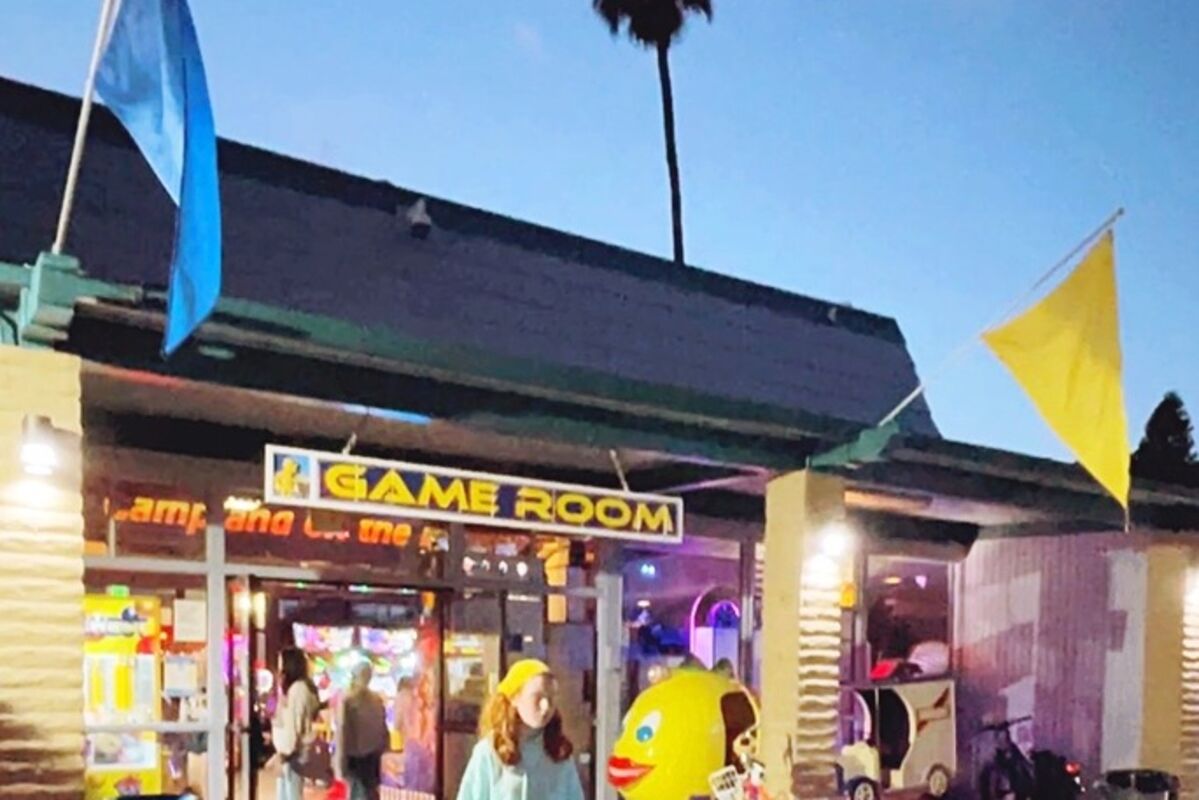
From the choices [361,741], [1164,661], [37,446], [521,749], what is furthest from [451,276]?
[1164,661]

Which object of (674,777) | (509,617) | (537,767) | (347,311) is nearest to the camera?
(537,767)

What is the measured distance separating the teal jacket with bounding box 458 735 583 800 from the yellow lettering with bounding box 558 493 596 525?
1976 mm

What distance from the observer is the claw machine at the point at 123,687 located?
406 inches

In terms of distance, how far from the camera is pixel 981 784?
605 inches

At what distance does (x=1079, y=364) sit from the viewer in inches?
374

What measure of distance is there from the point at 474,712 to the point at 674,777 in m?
3.84

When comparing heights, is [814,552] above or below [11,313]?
below

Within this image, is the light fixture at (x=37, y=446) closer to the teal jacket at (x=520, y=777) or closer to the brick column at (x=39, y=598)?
the brick column at (x=39, y=598)

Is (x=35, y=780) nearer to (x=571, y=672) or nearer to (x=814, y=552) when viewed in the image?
(x=814, y=552)


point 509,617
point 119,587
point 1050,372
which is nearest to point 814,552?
point 1050,372

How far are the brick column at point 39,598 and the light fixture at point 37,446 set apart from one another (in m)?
0.04

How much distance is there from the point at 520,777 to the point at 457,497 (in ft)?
6.36

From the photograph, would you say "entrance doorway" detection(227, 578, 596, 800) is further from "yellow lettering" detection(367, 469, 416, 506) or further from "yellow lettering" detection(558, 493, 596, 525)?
"yellow lettering" detection(367, 469, 416, 506)

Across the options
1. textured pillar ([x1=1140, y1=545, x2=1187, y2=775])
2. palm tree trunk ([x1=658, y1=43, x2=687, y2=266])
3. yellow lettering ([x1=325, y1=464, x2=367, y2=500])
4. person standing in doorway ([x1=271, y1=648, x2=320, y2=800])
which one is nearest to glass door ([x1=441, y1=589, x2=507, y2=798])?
person standing in doorway ([x1=271, y1=648, x2=320, y2=800])
